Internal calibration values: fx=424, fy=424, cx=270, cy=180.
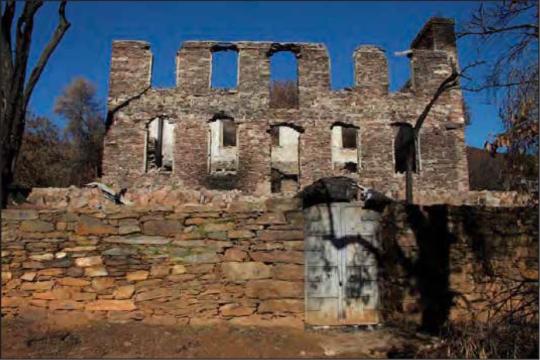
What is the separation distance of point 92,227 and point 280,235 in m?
2.99

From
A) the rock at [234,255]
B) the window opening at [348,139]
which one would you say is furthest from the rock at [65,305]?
the window opening at [348,139]

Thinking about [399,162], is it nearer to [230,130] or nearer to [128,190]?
[230,130]

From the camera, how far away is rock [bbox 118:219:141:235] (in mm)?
6719

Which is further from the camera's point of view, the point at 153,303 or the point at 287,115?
the point at 287,115

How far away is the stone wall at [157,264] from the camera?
653 cm

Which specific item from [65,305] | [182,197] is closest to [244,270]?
[65,305]

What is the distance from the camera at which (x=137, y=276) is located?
6.61 metres

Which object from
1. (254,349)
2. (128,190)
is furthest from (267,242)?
(128,190)

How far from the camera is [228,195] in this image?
13.6 metres

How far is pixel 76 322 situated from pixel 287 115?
10789 mm

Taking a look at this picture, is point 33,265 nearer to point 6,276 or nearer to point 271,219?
point 6,276

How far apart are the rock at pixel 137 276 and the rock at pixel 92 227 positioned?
2.34 feet

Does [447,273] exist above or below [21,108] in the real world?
below

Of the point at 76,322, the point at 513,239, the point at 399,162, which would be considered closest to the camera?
the point at 76,322
